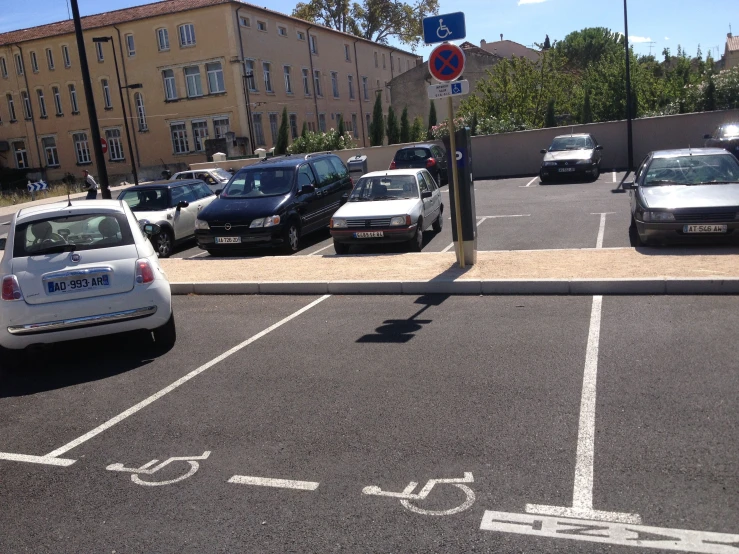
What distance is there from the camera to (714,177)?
37.3 ft

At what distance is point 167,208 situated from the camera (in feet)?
51.0

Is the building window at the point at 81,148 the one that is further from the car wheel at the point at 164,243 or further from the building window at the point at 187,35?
the car wheel at the point at 164,243

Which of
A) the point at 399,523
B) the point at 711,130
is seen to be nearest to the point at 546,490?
the point at 399,523

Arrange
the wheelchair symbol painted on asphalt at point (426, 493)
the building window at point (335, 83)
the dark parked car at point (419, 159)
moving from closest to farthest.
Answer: the wheelchair symbol painted on asphalt at point (426, 493), the dark parked car at point (419, 159), the building window at point (335, 83)

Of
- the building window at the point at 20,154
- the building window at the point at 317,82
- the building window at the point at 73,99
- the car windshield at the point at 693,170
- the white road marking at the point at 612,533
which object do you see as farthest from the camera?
the building window at the point at 20,154

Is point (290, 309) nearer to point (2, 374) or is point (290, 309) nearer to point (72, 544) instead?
point (2, 374)

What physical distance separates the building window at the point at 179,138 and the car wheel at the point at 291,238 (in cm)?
3553

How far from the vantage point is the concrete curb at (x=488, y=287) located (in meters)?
8.28

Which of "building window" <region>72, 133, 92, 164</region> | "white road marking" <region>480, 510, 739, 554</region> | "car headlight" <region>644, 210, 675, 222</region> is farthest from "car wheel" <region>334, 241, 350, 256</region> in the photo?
"building window" <region>72, 133, 92, 164</region>

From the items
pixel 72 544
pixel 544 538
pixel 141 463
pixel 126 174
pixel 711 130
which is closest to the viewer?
pixel 544 538

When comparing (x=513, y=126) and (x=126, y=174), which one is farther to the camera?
(x=126, y=174)

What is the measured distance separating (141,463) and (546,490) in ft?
8.66

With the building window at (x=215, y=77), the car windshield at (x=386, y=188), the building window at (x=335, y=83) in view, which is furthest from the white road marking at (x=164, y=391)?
the building window at (x=335, y=83)

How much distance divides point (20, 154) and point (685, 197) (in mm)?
54071
